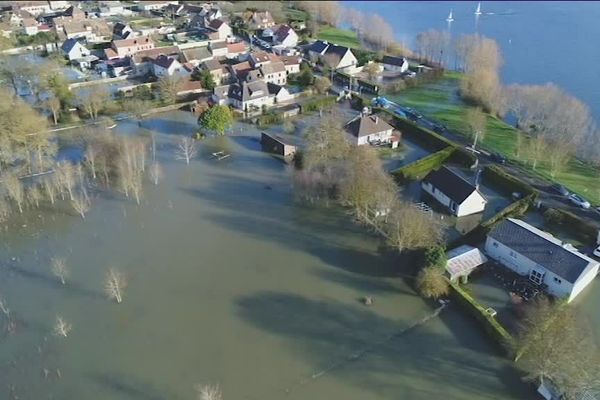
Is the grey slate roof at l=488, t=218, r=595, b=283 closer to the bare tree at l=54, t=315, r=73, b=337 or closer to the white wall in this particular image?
the white wall

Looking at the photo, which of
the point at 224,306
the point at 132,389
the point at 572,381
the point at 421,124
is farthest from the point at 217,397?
the point at 421,124

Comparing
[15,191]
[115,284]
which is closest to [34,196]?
[15,191]

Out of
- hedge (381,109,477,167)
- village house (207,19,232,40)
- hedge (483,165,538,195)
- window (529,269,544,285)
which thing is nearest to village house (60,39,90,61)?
village house (207,19,232,40)

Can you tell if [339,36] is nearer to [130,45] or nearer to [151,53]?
[151,53]

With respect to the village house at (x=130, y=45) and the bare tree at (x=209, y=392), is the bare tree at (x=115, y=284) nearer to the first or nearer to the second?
the bare tree at (x=209, y=392)

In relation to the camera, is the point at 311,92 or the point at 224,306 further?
the point at 311,92

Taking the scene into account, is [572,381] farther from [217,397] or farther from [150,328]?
[150,328]

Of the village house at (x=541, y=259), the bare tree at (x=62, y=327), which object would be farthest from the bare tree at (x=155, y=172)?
the village house at (x=541, y=259)
